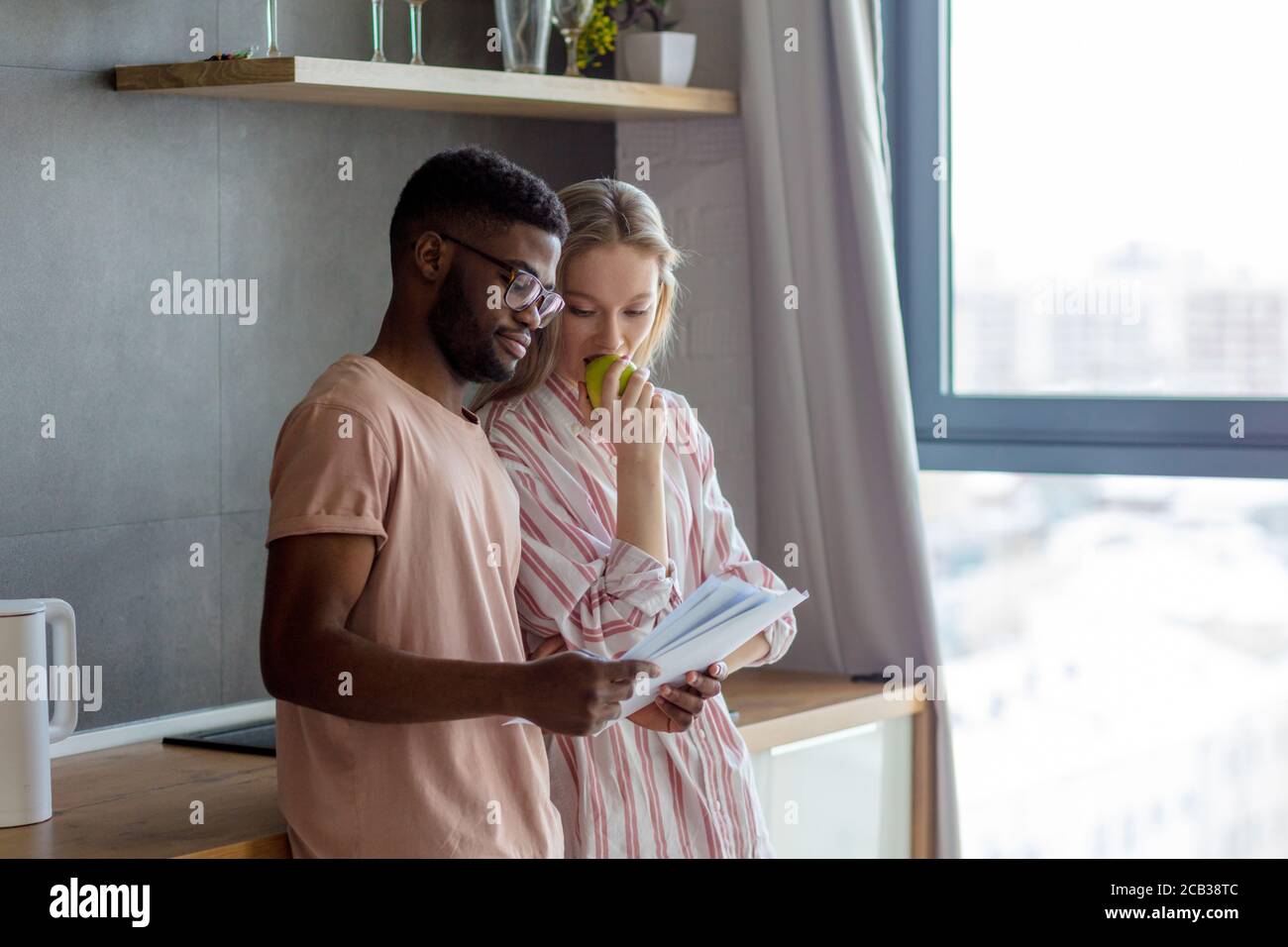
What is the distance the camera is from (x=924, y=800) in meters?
2.60

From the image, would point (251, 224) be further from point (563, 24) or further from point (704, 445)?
point (704, 445)

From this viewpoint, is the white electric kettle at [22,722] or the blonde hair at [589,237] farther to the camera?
the blonde hair at [589,237]

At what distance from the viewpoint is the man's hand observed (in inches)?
56.1

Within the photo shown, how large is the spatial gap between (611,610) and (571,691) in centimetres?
28

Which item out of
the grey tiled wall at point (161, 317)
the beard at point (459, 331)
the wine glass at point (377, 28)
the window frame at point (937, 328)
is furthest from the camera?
the window frame at point (937, 328)

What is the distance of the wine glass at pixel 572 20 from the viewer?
98.0 inches

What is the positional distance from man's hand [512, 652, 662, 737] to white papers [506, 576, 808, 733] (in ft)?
0.27

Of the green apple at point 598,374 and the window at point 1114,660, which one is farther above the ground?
the green apple at point 598,374

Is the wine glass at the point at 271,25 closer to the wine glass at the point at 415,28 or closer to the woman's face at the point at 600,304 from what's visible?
the wine glass at the point at 415,28

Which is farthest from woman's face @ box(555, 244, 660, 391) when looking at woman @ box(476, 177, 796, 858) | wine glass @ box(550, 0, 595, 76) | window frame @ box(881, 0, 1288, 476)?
window frame @ box(881, 0, 1288, 476)

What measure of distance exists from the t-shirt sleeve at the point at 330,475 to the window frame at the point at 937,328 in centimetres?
145

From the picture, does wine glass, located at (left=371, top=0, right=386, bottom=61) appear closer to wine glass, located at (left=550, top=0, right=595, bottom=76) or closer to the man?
wine glass, located at (left=550, top=0, right=595, bottom=76)

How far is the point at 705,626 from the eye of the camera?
5.14 feet

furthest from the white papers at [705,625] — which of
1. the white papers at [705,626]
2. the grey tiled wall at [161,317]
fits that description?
the grey tiled wall at [161,317]
